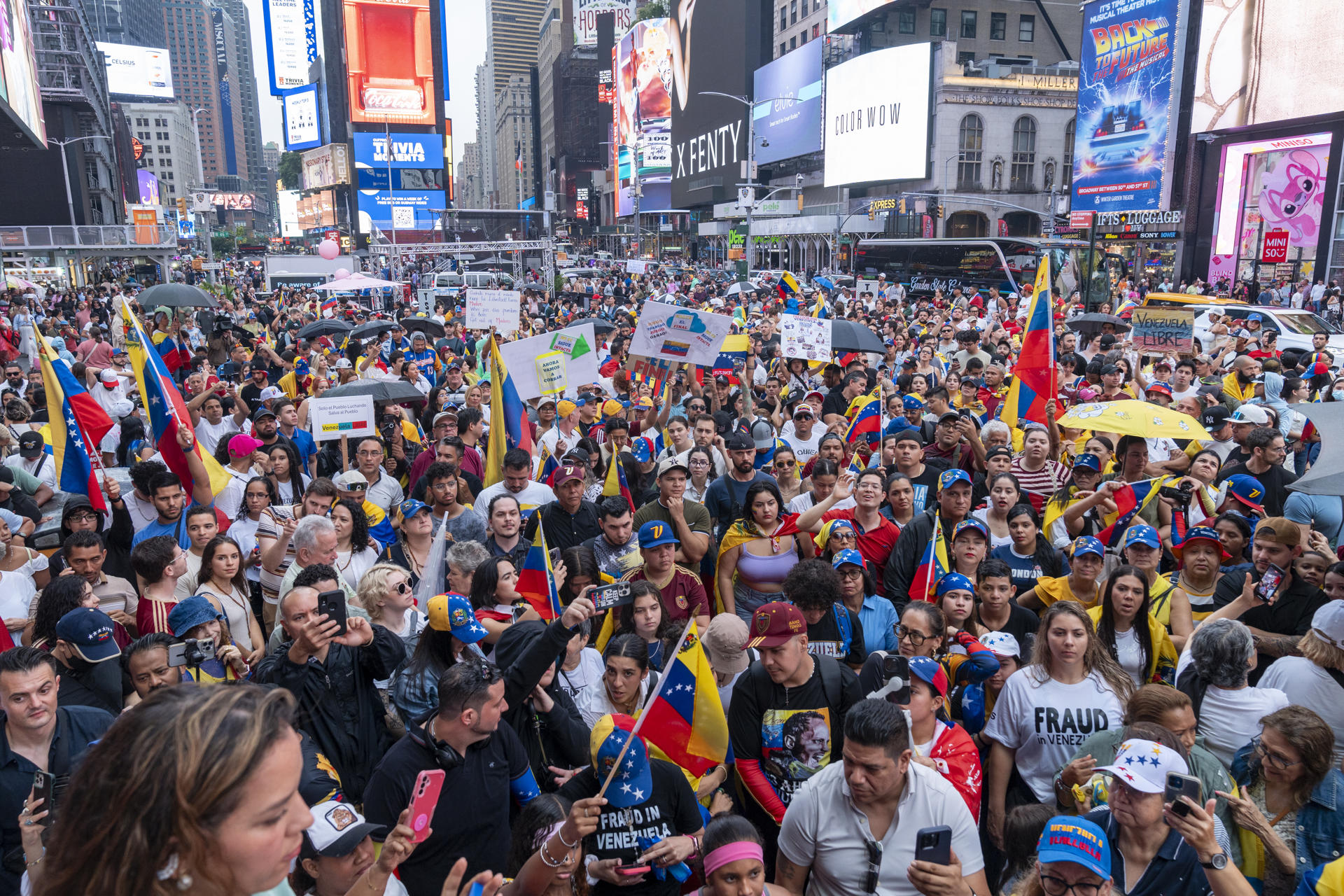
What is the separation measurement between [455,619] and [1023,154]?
57.2m

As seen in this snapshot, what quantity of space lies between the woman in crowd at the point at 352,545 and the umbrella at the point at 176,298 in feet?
41.6

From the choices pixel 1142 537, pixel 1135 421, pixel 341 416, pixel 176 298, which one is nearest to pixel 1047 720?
pixel 1142 537

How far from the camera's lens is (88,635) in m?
4.20

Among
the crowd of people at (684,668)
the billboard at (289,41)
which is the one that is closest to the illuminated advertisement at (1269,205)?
the crowd of people at (684,668)

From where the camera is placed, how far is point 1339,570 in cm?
458

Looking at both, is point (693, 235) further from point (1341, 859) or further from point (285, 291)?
point (1341, 859)

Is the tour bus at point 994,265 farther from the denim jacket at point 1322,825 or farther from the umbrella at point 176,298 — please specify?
the denim jacket at point 1322,825

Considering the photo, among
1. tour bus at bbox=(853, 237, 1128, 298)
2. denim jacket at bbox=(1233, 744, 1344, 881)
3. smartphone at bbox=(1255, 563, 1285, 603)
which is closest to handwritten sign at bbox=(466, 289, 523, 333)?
smartphone at bbox=(1255, 563, 1285, 603)

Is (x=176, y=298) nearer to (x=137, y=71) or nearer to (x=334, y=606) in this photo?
(x=334, y=606)

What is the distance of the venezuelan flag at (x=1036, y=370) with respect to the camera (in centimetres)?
913

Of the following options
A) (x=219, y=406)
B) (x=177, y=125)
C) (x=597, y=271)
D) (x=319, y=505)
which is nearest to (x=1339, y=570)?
(x=319, y=505)

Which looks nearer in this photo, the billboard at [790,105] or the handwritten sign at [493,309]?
the handwritten sign at [493,309]

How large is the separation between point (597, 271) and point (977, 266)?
67.1 ft

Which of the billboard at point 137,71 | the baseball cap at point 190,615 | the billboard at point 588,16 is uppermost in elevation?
the billboard at point 588,16
